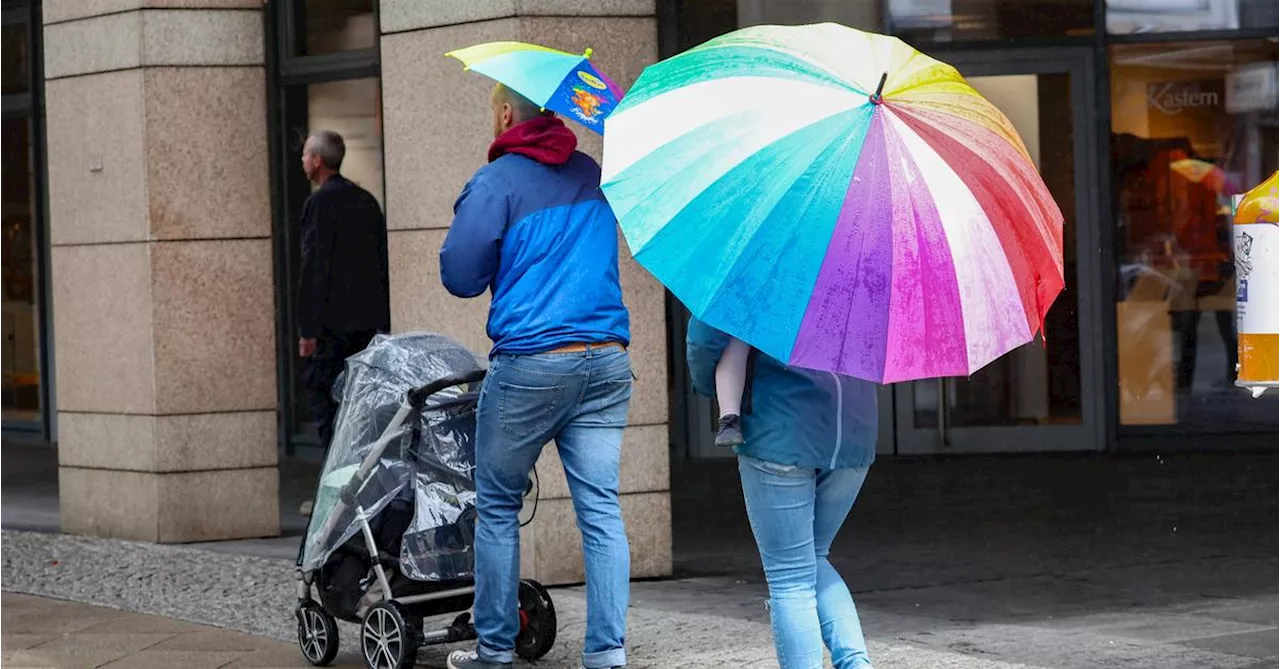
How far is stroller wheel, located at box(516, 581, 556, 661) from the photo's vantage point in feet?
22.3

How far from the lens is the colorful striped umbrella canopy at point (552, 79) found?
5.88 m

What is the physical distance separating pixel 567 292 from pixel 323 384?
413cm

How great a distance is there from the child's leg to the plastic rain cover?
1.79m

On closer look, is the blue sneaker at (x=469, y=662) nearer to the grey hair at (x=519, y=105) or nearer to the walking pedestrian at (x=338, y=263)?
the grey hair at (x=519, y=105)

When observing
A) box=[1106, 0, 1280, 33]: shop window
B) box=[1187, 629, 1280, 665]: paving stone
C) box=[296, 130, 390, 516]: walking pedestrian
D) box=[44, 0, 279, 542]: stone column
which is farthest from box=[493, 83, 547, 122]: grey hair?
box=[1106, 0, 1280, 33]: shop window

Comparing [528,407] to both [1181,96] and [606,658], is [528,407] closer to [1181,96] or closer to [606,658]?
[606,658]

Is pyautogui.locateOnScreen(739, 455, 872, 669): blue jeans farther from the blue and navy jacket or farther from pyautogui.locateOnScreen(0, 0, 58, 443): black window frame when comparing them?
pyautogui.locateOnScreen(0, 0, 58, 443): black window frame

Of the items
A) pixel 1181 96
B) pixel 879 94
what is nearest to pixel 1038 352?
pixel 1181 96

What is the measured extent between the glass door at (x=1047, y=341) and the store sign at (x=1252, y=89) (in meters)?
0.94

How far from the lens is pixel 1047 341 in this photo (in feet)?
43.3

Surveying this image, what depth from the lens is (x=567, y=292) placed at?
6062 mm

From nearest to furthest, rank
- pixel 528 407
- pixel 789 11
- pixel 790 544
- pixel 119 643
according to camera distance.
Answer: pixel 790 544 → pixel 528 407 → pixel 119 643 → pixel 789 11

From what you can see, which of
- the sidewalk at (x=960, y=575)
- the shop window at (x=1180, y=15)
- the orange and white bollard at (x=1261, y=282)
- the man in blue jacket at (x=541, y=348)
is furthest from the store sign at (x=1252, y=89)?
the orange and white bollard at (x=1261, y=282)

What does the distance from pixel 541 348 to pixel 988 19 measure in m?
7.87
